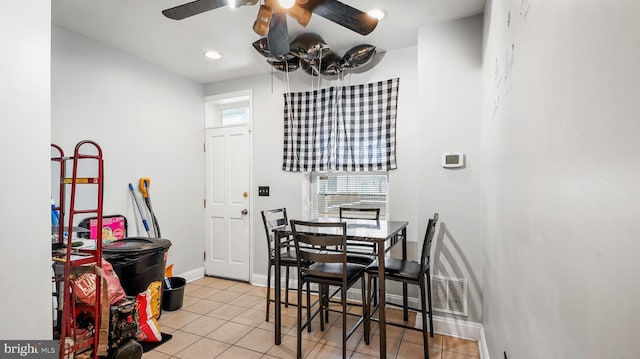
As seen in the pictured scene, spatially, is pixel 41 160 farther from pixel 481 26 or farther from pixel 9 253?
pixel 481 26

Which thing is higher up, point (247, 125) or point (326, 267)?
point (247, 125)

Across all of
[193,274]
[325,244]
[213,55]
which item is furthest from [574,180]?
[193,274]

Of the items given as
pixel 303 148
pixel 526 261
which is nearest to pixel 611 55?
pixel 526 261

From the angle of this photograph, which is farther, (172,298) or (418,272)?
(172,298)

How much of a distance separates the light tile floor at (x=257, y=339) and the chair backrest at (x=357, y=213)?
0.96 metres

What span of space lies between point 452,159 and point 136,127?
330 cm

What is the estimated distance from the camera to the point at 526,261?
3.46 feet

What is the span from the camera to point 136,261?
2.48 meters

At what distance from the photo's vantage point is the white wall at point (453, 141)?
2.55 meters

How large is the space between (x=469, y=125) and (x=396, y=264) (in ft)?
4.29

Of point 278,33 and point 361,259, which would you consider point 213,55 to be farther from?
point 361,259

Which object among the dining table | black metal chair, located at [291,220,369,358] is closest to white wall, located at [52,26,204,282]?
the dining table

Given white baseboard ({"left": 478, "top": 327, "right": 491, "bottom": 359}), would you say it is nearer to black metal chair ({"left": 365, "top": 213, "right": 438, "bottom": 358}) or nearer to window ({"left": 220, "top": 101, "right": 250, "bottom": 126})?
black metal chair ({"left": 365, "top": 213, "right": 438, "bottom": 358})

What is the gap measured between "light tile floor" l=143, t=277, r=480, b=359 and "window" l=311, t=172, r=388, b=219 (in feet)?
3.64
